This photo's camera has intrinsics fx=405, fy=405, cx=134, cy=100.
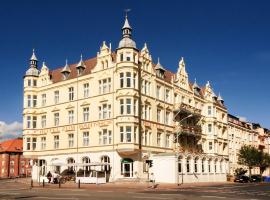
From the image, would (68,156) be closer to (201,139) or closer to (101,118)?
(101,118)

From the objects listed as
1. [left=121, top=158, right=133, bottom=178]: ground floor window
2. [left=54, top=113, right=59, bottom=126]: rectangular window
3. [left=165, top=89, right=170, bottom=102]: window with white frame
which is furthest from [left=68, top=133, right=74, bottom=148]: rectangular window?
[left=165, top=89, right=170, bottom=102]: window with white frame

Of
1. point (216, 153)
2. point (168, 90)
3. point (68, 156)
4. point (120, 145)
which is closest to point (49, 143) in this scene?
point (68, 156)

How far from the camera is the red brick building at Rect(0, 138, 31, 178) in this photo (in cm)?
11806

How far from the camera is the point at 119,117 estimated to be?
55594 millimetres

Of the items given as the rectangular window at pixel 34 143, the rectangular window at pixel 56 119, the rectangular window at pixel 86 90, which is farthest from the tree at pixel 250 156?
the rectangular window at pixel 34 143

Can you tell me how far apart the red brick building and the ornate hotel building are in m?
53.2

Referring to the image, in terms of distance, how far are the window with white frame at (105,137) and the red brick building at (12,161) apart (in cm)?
6396

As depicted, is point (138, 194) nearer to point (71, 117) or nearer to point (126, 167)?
point (126, 167)

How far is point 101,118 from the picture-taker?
5950 centimetres

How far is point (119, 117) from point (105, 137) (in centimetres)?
470

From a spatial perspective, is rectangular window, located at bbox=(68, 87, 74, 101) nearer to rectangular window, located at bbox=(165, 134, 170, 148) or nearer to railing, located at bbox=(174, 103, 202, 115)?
rectangular window, located at bbox=(165, 134, 170, 148)

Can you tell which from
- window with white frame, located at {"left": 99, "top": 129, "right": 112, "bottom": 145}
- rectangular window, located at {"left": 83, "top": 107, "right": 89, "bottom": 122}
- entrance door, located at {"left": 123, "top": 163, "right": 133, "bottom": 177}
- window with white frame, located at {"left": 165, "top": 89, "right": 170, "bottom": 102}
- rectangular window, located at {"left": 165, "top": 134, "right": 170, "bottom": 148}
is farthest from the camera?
window with white frame, located at {"left": 165, "top": 89, "right": 170, "bottom": 102}

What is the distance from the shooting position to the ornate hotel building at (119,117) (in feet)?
183

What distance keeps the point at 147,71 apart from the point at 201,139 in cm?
2263
